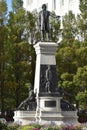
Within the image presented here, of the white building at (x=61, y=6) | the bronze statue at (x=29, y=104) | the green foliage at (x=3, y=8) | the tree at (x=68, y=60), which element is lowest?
the bronze statue at (x=29, y=104)

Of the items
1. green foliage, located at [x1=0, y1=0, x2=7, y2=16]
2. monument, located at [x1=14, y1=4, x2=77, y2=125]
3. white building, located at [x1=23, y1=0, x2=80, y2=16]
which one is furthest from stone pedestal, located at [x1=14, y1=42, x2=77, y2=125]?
white building, located at [x1=23, y1=0, x2=80, y2=16]

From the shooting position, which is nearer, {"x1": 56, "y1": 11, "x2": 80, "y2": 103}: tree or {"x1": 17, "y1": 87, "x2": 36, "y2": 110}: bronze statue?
{"x1": 17, "y1": 87, "x2": 36, "y2": 110}: bronze statue

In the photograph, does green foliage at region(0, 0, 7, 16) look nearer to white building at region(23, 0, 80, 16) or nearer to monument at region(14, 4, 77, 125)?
monument at region(14, 4, 77, 125)

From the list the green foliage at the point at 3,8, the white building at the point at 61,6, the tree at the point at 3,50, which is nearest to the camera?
the tree at the point at 3,50

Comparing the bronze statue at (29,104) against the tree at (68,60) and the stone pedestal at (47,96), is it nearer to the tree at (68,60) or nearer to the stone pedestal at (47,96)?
the stone pedestal at (47,96)

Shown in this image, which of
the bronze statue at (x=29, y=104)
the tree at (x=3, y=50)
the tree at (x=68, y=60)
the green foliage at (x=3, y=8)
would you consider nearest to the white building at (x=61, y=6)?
the tree at (x=68, y=60)

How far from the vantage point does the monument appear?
90.6 feet

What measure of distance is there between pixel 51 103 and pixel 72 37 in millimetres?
16552

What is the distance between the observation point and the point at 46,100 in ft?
91.0

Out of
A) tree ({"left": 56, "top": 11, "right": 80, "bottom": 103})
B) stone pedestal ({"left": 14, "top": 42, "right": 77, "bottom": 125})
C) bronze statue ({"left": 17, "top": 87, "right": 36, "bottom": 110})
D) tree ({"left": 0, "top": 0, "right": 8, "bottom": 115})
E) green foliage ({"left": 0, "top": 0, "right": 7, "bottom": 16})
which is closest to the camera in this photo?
stone pedestal ({"left": 14, "top": 42, "right": 77, "bottom": 125})

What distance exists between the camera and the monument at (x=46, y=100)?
27.6m

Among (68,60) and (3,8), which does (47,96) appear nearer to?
(68,60)

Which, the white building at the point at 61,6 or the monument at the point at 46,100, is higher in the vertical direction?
the white building at the point at 61,6

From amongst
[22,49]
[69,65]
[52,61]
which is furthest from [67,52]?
[52,61]
